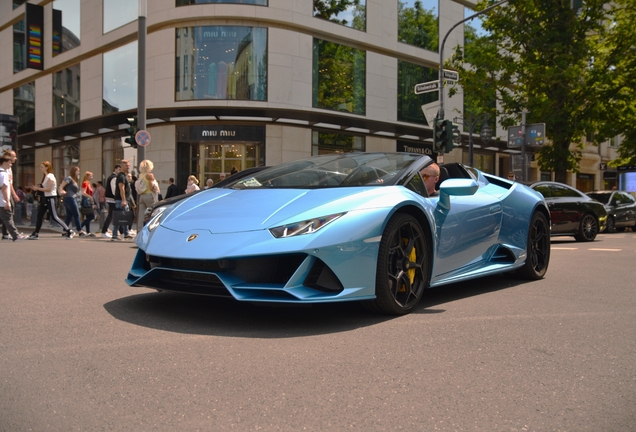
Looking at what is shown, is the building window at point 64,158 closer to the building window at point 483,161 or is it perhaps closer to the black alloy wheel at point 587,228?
the building window at point 483,161

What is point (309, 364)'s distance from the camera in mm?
3170

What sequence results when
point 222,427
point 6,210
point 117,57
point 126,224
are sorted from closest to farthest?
point 222,427, point 6,210, point 126,224, point 117,57

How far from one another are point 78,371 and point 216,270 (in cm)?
112

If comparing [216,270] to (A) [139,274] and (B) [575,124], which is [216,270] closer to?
(A) [139,274]

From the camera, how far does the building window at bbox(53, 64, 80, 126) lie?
29.2 m

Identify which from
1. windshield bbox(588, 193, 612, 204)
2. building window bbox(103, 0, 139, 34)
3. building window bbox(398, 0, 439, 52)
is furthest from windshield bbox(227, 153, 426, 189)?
building window bbox(398, 0, 439, 52)

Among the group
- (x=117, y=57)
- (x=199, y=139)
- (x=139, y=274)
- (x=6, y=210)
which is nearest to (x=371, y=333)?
(x=139, y=274)

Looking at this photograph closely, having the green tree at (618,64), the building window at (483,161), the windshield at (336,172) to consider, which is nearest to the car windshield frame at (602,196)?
the green tree at (618,64)

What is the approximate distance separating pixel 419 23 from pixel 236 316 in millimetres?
27362

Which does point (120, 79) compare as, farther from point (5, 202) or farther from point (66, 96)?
point (5, 202)

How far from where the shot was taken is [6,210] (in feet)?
38.7

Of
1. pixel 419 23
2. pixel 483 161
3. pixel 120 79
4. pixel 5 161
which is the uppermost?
pixel 419 23

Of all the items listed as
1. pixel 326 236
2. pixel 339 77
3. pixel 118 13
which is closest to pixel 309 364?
pixel 326 236

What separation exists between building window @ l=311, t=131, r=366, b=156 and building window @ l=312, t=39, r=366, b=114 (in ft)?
3.50
